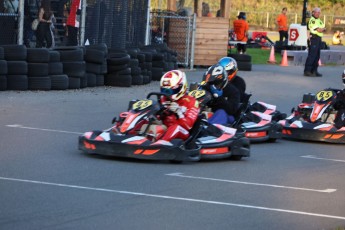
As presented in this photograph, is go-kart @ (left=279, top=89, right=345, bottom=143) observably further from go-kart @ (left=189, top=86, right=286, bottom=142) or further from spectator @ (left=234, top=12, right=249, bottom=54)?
spectator @ (left=234, top=12, right=249, bottom=54)

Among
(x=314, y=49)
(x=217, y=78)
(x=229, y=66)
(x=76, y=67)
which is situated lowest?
(x=76, y=67)

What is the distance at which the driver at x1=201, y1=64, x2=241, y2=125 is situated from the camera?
1187 cm

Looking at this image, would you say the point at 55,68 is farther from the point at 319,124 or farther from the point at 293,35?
the point at 293,35

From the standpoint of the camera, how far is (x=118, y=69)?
1859 centimetres

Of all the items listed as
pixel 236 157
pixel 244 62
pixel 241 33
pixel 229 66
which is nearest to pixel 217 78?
pixel 229 66

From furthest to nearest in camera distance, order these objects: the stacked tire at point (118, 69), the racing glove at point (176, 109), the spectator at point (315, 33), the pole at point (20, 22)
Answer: the spectator at point (315, 33) < the stacked tire at point (118, 69) < the pole at point (20, 22) < the racing glove at point (176, 109)

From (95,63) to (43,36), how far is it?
5.50 feet

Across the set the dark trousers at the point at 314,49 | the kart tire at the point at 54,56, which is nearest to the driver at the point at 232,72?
the kart tire at the point at 54,56

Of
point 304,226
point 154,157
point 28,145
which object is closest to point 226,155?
point 154,157

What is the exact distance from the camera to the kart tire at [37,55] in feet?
53.4

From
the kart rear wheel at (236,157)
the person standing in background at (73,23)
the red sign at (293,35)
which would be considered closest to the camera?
the kart rear wheel at (236,157)

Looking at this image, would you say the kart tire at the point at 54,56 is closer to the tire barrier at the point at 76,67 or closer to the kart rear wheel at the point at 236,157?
the tire barrier at the point at 76,67

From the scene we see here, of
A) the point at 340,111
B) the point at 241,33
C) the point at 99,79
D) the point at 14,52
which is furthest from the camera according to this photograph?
the point at 241,33

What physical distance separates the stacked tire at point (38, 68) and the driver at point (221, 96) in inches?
198
